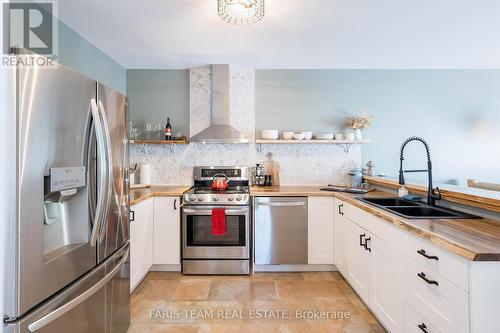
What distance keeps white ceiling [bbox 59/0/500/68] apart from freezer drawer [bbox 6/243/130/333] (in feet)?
6.49

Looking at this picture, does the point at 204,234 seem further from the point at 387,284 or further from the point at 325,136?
the point at 325,136

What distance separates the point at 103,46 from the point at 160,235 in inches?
87.8

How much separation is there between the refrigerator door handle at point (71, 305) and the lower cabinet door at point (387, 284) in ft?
5.99

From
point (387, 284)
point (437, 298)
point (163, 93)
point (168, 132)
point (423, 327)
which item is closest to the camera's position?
point (437, 298)

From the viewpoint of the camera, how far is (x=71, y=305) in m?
1.22

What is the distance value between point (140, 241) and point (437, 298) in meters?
2.42

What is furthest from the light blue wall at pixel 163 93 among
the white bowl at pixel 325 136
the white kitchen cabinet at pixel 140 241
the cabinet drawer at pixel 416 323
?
the cabinet drawer at pixel 416 323

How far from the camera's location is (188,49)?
2.99 metres

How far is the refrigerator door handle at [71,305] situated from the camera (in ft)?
3.43

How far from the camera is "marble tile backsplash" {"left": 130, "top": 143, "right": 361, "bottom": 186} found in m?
3.65

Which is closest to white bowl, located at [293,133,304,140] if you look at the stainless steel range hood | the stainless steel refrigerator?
the stainless steel range hood

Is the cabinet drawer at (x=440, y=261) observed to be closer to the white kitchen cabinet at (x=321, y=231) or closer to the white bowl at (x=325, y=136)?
the white kitchen cabinet at (x=321, y=231)

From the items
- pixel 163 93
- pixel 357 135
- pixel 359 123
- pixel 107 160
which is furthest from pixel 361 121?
pixel 107 160

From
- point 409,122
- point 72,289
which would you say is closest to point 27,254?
point 72,289
